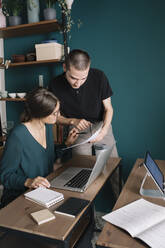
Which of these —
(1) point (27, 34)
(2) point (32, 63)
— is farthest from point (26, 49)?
(2) point (32, 63)

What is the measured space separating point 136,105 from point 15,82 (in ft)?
5.04

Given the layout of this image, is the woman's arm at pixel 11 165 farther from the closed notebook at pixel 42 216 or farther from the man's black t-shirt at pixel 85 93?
the man's black t-shirt at pixel 85 93

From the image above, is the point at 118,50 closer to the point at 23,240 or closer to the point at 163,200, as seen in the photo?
the point at 163,200

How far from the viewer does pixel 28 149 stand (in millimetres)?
1592

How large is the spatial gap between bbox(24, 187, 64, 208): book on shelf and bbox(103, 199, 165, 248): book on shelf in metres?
0.28

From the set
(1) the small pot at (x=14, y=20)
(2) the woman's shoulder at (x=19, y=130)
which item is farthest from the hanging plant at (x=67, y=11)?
(2) the woman's shoulder at (x=19, y=130)

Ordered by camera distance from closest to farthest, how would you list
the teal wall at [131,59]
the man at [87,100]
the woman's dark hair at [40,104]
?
the woman's dark hair at [40,104] → the man at [87,100] → the teal wall at [131,59]

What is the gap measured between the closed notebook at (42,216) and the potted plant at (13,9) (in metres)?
2.29

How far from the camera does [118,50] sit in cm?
251

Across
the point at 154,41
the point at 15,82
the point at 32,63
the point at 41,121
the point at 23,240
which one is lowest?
the point at 23,240

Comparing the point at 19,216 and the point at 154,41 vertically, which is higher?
the point at 154,41

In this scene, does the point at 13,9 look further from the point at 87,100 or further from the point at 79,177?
the point at 79,177

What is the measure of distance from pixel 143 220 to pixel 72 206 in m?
0.34

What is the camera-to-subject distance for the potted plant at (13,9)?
2746 millimetres
